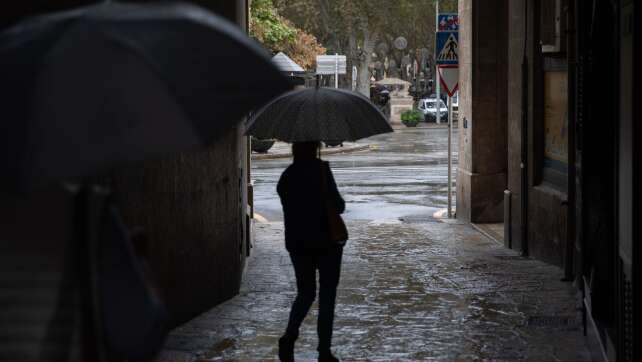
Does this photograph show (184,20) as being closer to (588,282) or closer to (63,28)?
(63,28)

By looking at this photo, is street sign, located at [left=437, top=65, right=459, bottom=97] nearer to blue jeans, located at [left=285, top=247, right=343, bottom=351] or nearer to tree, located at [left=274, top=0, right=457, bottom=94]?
blue jeans, located at [left=285, top=247, right=343, bottom=351]

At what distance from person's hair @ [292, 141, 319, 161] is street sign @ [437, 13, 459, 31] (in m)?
12.8

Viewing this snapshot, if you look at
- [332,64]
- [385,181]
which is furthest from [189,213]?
[332,64]

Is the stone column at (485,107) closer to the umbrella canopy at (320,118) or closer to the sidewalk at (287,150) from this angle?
the umbrella canopy at (320,118)

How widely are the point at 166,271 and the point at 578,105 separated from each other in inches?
144

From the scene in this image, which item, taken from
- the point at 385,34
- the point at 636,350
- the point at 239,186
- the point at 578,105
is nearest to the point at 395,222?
the point at 239,186

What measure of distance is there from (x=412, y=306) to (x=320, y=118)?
321 cm

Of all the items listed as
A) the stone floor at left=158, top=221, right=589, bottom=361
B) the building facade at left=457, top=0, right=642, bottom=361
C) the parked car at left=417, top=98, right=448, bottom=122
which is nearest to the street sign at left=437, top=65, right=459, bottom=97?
the building facade at left=457, top=0, right=642, bottom=361

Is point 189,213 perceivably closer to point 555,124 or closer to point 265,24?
point 555,124

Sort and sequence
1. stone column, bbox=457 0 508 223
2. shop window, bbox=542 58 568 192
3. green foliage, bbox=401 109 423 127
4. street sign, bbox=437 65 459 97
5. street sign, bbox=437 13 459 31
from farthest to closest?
1. green foliage, bbox=401 109 423 127
2. street sign, bbox=437 13 459 31
3. street sign, bbox=437 65 459 97
4. stone column, bbox=457 0 508 223
5. shop window, bbox=542 58 568 192

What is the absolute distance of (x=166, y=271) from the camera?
9180mm

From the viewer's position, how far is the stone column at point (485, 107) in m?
17.9

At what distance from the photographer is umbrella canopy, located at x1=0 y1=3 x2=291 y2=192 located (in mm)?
3730

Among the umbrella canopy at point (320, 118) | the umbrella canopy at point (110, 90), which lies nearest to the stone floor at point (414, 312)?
the umbrella canopy at point (320, 118)
